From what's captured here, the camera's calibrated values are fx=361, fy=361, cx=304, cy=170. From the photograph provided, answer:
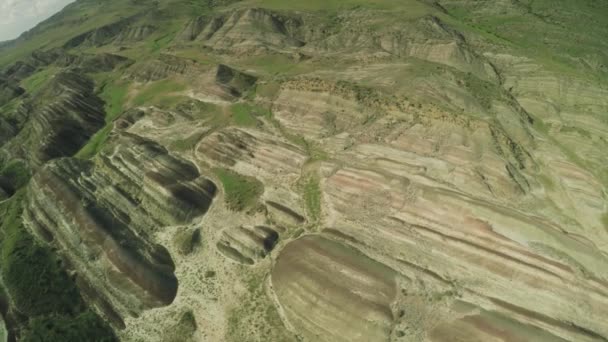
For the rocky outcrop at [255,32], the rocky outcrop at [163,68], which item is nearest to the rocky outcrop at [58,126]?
the rocky outcrop at [163,68]

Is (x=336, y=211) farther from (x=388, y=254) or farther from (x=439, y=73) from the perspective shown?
(x=439, y=73)

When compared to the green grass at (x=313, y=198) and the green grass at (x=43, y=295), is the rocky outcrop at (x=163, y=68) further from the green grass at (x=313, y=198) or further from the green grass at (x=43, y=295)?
the green grass at (x=43, y=295)

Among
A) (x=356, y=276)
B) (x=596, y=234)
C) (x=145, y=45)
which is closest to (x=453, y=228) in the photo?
(x=356, y=276)

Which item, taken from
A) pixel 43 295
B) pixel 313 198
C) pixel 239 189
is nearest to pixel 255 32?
pixel 239 189

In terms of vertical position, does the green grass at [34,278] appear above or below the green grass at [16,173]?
below

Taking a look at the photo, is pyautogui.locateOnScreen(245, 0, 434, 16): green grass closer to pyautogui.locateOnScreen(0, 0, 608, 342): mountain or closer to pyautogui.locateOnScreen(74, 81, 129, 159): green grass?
pyautogui.locateOnScreen(0, 0, 608, 342): mountain
